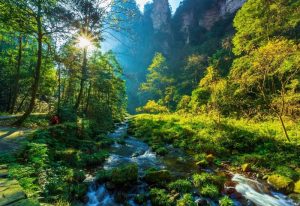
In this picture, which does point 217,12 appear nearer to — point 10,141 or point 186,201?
point 186,201

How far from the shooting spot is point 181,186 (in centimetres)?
885

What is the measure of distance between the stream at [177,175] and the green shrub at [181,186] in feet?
1.53

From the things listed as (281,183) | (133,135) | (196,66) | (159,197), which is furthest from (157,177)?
(196,66)

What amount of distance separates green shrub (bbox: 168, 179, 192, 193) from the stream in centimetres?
46

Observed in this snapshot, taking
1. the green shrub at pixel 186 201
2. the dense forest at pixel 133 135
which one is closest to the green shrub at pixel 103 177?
the dense forest at pixel 133 135

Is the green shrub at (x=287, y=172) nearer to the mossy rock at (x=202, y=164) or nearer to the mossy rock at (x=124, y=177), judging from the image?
the mossy rock at (x=202, y=164)

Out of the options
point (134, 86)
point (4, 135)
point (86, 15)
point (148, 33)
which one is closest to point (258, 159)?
point (4, 135)

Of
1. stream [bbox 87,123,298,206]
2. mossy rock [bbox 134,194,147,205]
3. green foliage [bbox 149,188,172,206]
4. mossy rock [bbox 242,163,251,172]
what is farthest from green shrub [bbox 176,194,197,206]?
mossy rock [bbox 242,163,251,172]

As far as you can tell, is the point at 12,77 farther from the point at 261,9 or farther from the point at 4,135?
the point at 261,9

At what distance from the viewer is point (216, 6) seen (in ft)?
214

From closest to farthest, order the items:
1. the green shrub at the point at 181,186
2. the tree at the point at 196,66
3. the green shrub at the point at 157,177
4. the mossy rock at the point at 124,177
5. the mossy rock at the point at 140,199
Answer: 1. the mossy rock at the point at 140,199
2. the green shrub at the point at 181,186
3. the mossy rock at the point at 124,177
4. the green shrub at the point at 157,177
5. the tree at the point at 196,66

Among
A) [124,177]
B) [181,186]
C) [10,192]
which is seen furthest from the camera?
[124,177]

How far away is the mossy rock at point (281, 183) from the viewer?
29.8 ft

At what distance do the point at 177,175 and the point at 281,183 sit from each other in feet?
14.5
